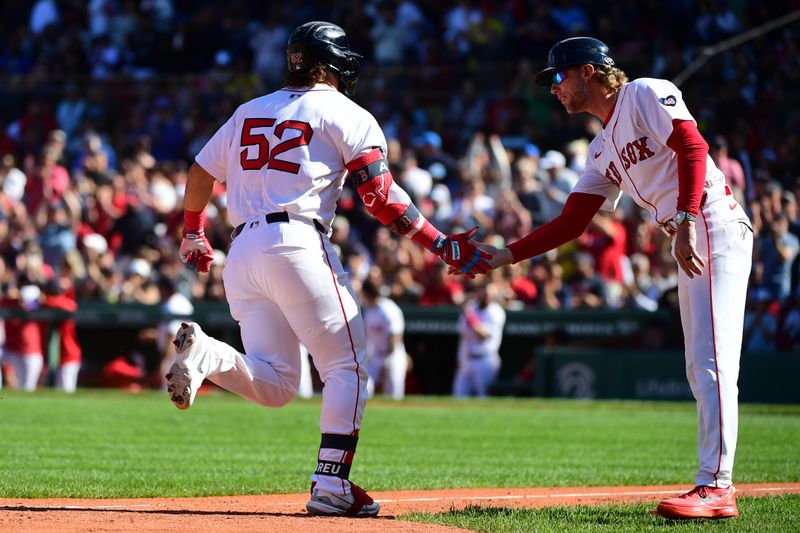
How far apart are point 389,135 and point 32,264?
5.33m

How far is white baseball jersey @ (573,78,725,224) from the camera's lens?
18.7 ft

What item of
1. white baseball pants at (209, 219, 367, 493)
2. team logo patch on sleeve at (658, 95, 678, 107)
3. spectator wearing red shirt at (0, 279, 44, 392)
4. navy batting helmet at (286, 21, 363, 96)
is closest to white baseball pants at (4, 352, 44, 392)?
spectator wearing red shirt at (0, 279, 44, 392)

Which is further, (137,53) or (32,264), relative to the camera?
(137,53)

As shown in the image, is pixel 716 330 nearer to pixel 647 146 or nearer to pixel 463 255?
pixel 647 146

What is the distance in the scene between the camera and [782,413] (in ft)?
42.6

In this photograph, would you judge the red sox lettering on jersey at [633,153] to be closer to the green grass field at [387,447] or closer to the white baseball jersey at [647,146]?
the white baseball jersey at [647,146]

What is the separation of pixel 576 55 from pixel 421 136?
12.6 metres

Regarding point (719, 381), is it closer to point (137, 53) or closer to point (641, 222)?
point (641, 222)

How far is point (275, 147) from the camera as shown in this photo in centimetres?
572

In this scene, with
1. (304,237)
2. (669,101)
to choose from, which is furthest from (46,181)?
(669,101)

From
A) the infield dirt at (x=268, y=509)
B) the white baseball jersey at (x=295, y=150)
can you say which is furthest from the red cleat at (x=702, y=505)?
the white baseball jersey at (x=295, y=150)

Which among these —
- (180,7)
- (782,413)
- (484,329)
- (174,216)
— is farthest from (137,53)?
(782,413)

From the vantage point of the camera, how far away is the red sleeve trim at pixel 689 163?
18.2 ft

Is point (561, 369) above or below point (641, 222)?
below
